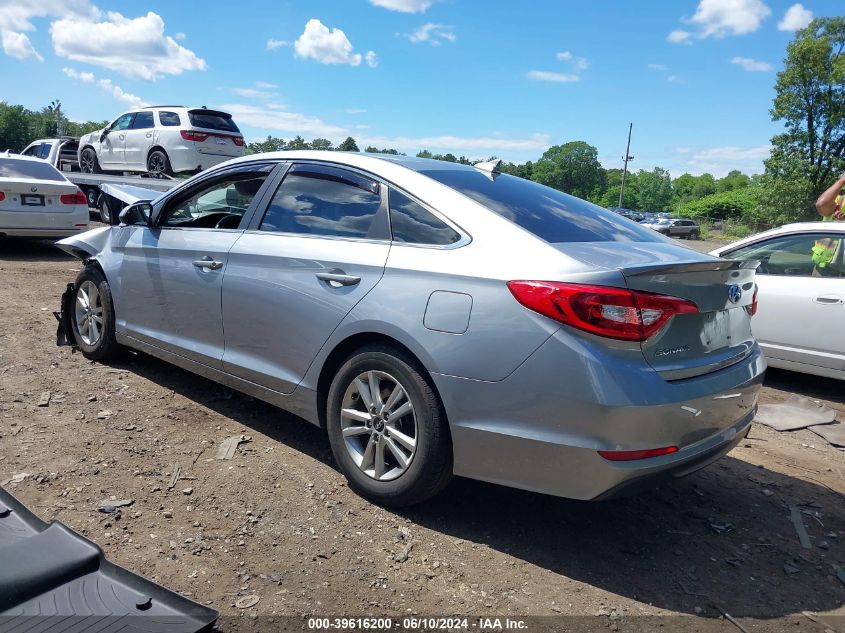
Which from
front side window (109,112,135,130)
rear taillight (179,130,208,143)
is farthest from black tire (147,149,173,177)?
front side window (109,112,135,130)

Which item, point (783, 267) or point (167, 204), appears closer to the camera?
point (167, 204)

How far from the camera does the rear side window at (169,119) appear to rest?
12.8 m

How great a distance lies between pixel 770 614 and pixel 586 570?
715 mm

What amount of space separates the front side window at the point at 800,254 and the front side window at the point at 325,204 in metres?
4.00

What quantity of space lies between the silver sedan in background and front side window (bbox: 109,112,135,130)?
37.1 ft

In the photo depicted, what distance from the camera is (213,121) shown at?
13.1 metres

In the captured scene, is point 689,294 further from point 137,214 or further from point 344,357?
point 137,214

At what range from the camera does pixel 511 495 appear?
138 inches

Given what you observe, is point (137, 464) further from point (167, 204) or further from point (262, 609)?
point (167, 204)

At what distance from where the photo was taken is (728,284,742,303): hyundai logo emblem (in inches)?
119

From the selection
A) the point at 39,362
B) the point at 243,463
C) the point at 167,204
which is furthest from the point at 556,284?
the point at 39,362

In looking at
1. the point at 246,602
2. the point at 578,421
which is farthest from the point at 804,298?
the point at 246,602

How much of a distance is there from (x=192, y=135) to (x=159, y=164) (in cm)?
115

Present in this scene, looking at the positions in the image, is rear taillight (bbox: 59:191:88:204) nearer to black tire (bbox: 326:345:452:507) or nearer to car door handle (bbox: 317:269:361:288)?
car door handle (bbox: 317:269:361:288)
